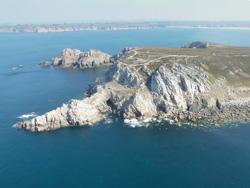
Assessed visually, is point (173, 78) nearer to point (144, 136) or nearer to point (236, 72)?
point (144, 136)

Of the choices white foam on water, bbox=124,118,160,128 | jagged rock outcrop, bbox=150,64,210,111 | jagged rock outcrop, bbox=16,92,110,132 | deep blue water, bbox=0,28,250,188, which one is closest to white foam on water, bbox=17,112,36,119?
deep blue water, bbox=0,28,250,188

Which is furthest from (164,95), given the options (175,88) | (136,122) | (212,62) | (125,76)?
(212,62)

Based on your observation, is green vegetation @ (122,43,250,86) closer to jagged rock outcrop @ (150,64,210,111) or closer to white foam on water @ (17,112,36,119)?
jagged rock outcrop @ (150,64,210,111)

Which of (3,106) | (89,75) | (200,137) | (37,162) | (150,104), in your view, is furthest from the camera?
(89,75)

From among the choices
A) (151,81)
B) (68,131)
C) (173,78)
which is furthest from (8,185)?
(173,78)

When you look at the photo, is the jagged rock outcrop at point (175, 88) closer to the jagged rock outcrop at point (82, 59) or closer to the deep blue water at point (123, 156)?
the deep blue water at point (123, 156)

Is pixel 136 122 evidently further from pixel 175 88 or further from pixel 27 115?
pixel 27 115
